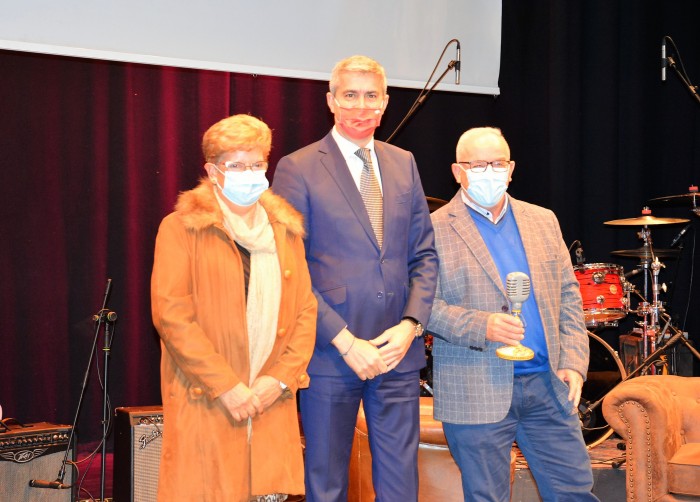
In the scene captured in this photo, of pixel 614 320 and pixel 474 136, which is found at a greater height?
pixel 474 136

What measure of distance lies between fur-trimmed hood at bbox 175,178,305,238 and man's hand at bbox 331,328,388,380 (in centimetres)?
38

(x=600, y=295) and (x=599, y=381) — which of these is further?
(x=599, y=381)

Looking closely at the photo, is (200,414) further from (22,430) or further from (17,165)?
(17,165)

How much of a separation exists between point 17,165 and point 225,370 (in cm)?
317

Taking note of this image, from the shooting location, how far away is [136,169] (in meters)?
5.46

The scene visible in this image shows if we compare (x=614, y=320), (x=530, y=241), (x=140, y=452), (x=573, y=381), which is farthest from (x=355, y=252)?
(x=614, y=320)

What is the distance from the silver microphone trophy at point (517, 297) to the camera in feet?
9.25

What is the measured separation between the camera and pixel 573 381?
3021mm

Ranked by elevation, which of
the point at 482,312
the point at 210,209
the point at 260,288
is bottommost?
the point at 482,312

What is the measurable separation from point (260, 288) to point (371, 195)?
58cm

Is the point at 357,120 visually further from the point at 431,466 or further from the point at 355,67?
the point at 431,466

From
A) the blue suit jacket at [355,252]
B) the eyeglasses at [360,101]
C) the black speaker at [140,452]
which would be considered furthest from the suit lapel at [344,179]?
the black speaker at [140,452]

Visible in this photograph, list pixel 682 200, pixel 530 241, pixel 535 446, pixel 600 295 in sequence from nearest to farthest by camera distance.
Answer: pixel 535 446 → pixel 530 241 → pixel 600 295 → pixel 682 200

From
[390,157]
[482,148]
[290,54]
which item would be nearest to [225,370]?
[390,157]
